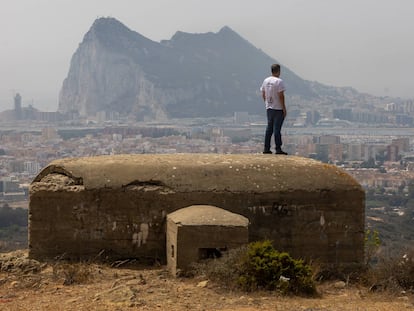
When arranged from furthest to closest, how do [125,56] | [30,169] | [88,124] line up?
[125,56], [88,124], [30,169]

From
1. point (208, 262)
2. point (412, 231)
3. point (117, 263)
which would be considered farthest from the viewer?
point (412, 231)

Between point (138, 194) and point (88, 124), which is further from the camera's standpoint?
point (88, 124)

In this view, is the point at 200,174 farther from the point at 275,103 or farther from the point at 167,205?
the point at 275,103

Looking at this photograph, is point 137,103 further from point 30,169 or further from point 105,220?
point 105,220

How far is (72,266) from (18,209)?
48.3m

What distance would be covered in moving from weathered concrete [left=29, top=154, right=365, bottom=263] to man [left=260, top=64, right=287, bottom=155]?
1199 millimetres

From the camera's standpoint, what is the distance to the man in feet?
31.2

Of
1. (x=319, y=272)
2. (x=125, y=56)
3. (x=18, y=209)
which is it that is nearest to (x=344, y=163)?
(x=18, y=209)

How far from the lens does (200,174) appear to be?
27.5 feet

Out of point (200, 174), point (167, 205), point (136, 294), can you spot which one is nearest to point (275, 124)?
point (200, 174)

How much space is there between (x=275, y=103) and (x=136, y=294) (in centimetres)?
409

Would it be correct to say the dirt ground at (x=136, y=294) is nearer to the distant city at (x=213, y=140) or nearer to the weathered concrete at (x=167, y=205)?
the weathered concrete at (x=167, y=205)

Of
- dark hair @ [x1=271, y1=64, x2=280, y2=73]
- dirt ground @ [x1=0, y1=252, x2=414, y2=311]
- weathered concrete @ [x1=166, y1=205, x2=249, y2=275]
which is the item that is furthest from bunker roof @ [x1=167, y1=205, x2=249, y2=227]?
dark hair @ [x1=271, y1=64, x2=280, y2=73]

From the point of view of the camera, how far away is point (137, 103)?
18662 centimetres
